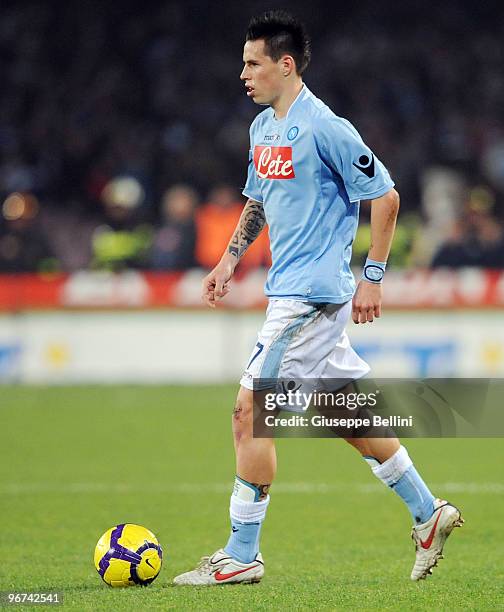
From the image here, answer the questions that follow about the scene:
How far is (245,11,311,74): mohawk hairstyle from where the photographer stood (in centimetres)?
523

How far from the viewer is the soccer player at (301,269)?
16.9 ft

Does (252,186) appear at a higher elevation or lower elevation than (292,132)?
lower

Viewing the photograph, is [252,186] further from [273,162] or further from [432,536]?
[432,536]

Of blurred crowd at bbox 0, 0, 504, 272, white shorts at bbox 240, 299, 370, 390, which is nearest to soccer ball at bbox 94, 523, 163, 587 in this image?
white shorts at bbox 240, 299, 370, 390

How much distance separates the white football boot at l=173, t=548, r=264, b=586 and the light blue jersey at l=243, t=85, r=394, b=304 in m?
1.14

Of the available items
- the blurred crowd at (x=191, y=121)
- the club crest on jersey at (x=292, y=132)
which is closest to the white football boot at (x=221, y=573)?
the club crest on jersey at (x=292, y=132)

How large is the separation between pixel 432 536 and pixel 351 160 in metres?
1.60

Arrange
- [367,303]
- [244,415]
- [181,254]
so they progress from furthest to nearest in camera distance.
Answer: [181,254] < [244,415] < [367,303]

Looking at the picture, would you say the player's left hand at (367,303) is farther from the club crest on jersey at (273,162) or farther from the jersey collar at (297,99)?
the jersey collar at (297,99)

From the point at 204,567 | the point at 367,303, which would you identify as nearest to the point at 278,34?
the point at 367,303

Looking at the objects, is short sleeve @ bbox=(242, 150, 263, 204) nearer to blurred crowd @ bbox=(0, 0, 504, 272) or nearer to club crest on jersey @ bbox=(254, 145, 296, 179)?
club crest on jersey @ bbox=(254, 145, 296, 179)

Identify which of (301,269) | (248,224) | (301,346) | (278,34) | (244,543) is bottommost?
(244,543)

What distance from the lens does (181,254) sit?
15.6 meters

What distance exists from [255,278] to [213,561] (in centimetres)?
952
